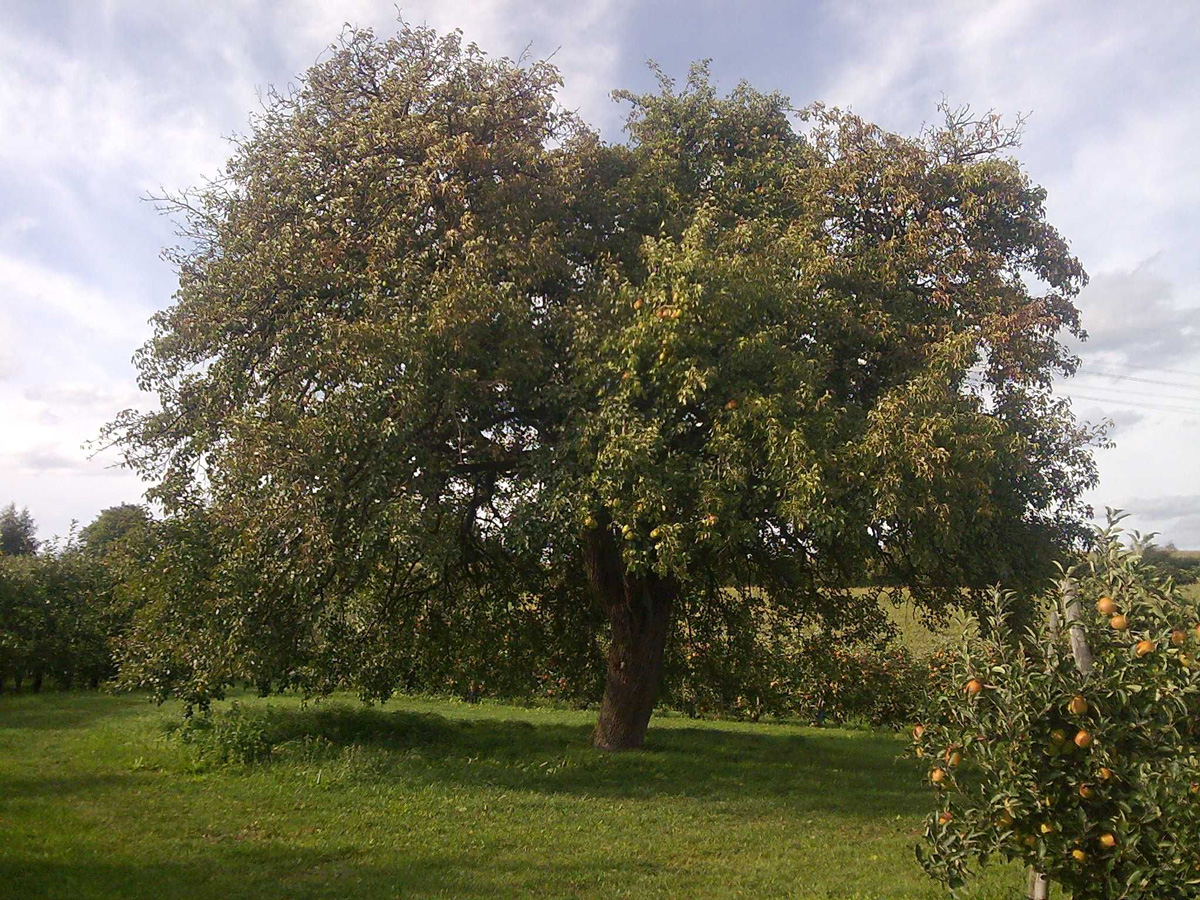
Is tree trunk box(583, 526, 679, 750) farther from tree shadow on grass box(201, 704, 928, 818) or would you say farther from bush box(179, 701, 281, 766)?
bush box(179, 701, 281, 766)

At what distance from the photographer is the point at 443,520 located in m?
12.0

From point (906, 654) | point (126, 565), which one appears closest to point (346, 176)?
point (126, 565)

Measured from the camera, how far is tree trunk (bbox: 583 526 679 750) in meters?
14.0

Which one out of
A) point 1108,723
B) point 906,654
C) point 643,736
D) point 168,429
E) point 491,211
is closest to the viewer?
point 1108,723

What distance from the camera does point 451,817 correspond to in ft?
32.6

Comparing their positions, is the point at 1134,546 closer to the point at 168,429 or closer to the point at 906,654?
the point at 168,429

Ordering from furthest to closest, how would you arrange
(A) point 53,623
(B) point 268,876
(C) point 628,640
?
(A) point 53,623, (C) point 628,640, (B) point 268,876

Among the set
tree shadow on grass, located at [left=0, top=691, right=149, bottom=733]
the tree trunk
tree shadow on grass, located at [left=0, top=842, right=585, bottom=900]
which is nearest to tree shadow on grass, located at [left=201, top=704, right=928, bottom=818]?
the tree trunk

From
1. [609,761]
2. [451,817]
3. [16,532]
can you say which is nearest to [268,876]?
[451,817]

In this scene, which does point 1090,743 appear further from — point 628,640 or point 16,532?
point 16,532

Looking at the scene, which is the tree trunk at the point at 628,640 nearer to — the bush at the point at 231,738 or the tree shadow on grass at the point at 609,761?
the tree shadow on grass at the point at 609,761

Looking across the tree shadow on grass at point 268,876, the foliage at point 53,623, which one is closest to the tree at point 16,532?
the foliage at point 53,623

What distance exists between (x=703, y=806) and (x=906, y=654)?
1208 centimetres

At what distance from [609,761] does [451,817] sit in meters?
3.58
